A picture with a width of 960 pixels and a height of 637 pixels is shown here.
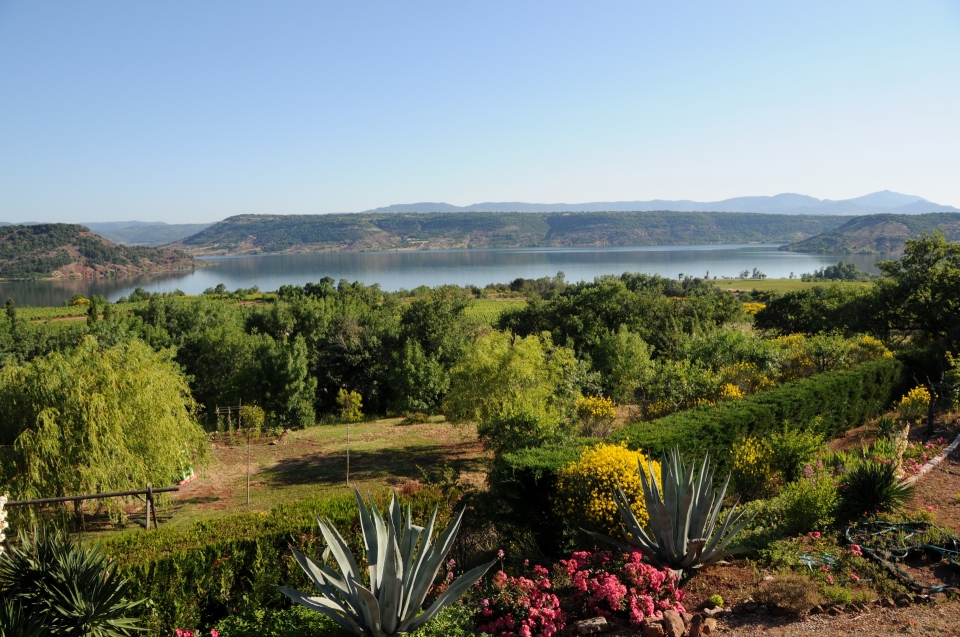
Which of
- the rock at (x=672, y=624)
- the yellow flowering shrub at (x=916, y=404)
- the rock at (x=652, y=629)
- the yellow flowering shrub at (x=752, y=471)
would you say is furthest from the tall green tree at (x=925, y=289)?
the rock at (x=652, y=629)

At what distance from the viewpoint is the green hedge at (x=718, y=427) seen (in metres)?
7.41

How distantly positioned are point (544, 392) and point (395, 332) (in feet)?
63.2

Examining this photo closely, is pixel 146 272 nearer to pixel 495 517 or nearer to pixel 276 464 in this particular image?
pixel 276 464

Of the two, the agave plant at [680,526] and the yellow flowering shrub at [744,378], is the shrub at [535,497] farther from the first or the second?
the yellow flowering shrub at [744,378]

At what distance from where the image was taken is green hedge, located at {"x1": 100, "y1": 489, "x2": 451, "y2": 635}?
5.80 metres

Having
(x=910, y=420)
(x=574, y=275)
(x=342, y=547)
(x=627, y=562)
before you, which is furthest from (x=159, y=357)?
(x=574, y=275)

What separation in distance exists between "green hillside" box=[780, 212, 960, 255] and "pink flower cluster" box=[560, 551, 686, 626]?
146 m

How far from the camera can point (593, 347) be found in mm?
30750

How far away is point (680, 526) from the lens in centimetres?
570

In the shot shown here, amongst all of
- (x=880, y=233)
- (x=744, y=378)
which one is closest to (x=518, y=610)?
(x=744, y=378)

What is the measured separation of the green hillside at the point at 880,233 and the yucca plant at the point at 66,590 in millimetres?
149599

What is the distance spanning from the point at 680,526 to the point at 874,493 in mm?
2817

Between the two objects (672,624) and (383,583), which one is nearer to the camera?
(383,583)

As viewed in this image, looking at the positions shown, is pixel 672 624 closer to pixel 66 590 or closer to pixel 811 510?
pixel 811 510
